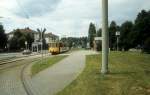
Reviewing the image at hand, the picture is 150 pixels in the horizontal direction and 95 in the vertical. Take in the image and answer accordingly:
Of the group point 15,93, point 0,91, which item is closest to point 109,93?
point 15,93

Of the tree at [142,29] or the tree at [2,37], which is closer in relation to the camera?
the tree at [142,29]

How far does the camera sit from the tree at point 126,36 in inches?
4262

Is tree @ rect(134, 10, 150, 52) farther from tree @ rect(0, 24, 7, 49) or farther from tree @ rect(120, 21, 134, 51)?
tree @ rect(0, 24, 7, 49)

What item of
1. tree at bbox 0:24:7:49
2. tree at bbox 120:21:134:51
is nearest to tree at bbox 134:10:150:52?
tree at bbox 120:21:134:51

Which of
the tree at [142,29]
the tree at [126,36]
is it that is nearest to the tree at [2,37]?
the tree at [126,36]

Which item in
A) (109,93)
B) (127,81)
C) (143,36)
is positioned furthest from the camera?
(143,36)

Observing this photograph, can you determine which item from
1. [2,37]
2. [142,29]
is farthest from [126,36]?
[2,37]

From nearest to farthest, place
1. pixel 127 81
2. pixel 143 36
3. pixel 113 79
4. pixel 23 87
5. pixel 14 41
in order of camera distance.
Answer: pixel 127 81
pixel 113 79
pixel 23 87
pixel 143 36
pixel 14 41

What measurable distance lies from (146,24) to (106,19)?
87134 millimetres

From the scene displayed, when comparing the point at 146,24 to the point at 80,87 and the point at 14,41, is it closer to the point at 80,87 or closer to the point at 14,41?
the point at 14,41

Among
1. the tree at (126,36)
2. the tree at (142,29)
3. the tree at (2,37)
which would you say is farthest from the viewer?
the tree at (2,37)

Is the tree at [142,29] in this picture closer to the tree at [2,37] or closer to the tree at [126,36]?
the tree at [126,36]

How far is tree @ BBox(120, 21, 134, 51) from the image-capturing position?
355 ft

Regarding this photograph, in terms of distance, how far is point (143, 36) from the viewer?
102 m
